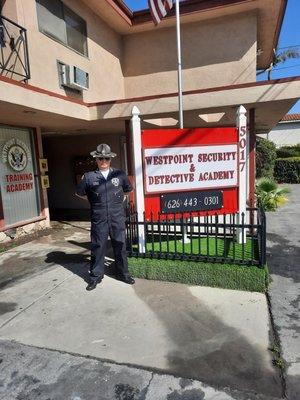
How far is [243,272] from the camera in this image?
4.15 meters

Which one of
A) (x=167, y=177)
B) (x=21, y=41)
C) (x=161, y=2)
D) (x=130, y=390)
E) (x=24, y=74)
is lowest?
(x=130, y=390)

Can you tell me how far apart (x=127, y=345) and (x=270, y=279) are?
2.36 m

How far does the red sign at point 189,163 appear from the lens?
460cm

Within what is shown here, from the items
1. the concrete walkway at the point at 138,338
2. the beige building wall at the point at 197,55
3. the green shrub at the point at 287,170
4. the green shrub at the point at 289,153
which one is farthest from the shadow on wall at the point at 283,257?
the green shrub at the point at 289,153

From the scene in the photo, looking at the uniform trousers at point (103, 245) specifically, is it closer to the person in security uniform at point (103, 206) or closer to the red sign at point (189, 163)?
the person in security uniform at point (103, 206)

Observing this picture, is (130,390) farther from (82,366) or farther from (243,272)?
(243,272)

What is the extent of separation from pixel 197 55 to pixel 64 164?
223 inches

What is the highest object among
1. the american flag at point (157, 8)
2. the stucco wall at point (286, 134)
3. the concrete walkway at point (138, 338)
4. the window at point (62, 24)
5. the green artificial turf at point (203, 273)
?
the window at point (62, 24)

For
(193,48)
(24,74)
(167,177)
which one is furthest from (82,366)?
(193,48)

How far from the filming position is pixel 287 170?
62.2 ft

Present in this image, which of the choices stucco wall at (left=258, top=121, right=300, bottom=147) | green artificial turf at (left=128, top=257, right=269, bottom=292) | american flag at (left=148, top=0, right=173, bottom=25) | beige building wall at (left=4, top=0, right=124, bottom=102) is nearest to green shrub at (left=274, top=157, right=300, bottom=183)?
beige building wall at (left=4, top=0, right=124, bottom=102)

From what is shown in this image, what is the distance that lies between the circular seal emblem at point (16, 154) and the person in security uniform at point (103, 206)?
3.80 metres

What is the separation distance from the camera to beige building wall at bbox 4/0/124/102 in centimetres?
656

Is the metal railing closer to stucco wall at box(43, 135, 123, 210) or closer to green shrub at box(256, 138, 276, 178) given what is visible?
stucco wall at box(43, 135, 123, 210)
